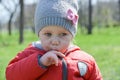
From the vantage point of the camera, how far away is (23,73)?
8.77ft

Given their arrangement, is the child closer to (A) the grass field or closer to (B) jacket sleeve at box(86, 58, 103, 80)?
(B) jacket sleeve at box(86, 58, 103, 80)

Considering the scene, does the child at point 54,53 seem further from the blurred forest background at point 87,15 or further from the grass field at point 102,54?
the blurred forest background at point 87,15

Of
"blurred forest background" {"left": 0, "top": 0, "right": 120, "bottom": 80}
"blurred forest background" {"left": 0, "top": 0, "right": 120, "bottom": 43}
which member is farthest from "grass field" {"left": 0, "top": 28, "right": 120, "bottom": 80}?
"blurred forest background" {"left": 0, "top": 0, "right": 120, "bottom": 43}

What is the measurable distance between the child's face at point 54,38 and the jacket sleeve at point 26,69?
0.12 metres

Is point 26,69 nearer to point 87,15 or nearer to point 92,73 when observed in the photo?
point 92,73

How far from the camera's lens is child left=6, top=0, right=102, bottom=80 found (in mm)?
2639

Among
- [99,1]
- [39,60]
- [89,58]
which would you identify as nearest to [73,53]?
[89,58]

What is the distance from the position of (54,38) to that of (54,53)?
96 millimetres

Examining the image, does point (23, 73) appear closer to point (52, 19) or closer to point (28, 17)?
point (52, 19)

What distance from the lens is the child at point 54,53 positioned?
2.64 meters

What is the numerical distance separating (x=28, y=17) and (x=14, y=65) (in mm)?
59392

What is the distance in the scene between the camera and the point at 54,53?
8.54 ft

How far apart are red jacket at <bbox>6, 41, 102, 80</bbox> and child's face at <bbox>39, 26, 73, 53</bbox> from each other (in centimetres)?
11

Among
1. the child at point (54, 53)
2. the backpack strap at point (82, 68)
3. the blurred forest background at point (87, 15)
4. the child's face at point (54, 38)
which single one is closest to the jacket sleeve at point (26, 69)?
the child at point (54, 53)
